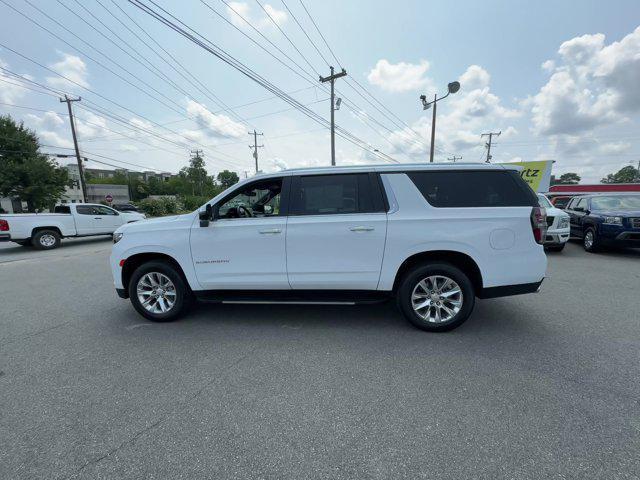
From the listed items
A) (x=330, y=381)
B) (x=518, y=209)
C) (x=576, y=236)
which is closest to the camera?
(x=330, y=381)

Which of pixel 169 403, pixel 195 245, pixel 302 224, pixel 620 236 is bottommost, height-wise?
pixel 169 403

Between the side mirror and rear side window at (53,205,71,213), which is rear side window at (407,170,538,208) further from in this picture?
rear side window at (53,205,71,213)

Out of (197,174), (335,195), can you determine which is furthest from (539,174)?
(197,174)

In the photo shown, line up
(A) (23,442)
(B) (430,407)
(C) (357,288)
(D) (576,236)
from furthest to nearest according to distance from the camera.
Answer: (D) (576,236)
(C) (357,288)
(B) (430,407)
(A) (23,442)

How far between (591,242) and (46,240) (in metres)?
17.4

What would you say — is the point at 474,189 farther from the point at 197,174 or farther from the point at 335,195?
the point at 197,174

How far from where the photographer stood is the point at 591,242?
854cm

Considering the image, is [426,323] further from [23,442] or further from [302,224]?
[23,442]

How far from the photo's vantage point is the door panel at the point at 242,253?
12.2 ft

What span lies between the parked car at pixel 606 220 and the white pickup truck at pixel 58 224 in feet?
49.9

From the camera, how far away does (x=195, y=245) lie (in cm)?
384

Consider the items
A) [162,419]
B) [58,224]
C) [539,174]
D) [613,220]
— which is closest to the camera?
[162,419]

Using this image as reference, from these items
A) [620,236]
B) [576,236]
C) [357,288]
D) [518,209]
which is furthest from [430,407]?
[576,236]

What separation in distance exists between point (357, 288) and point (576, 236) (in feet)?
31.0
